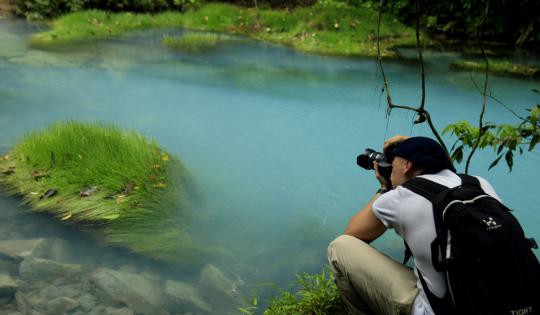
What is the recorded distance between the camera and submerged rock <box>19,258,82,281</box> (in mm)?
2574

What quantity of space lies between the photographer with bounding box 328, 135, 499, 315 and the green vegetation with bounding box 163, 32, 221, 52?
639 centimetres

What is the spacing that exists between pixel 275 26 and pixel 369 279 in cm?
826

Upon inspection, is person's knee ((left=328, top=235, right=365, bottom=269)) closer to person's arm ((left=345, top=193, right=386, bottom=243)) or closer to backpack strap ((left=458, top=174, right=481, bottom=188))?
person's arm ((left=345, top=193, right=386, bottom=243))

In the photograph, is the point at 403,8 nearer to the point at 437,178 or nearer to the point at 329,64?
the point at 329,64

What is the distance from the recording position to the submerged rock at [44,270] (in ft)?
8.45

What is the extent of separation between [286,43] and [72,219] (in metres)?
6.47

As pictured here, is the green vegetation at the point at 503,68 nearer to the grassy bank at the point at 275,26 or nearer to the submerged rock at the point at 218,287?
the grassy bank at the point at 275,26

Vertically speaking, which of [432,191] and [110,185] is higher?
[432,191]

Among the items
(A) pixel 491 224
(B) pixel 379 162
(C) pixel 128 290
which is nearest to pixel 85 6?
(C) pixel 128 290

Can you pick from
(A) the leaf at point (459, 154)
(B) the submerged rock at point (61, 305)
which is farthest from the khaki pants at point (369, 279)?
(B) the submerged rock at point (61, 305)

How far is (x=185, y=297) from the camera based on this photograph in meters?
2.56

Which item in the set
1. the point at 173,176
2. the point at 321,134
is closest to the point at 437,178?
the point at 173,176

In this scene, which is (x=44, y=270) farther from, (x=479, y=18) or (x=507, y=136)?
(x=479, y=18)

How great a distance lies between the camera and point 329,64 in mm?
7492
